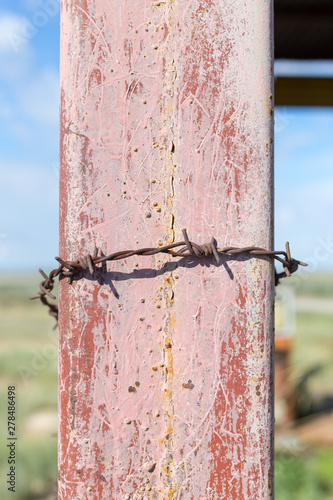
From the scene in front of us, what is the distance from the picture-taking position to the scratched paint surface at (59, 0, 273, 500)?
1.07 m

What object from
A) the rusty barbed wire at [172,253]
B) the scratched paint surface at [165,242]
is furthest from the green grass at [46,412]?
the rusty barbed wire at [172,253]

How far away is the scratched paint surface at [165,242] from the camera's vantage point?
1071 millimetres

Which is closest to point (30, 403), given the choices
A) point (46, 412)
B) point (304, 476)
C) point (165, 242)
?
point (46, 412)

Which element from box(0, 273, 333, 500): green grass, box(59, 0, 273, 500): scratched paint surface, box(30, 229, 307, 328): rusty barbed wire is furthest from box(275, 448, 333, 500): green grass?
box(30, 229, 307, 328): rusty barbed wire

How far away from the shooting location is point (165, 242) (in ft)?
3.58

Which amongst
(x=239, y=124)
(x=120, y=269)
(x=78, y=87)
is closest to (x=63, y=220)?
(x=120, y=269)

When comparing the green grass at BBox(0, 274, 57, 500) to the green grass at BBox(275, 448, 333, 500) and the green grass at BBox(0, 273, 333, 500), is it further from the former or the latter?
the green grass at BBox(275, 448, 333, 500)

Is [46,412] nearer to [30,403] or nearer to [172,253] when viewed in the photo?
[30,403]

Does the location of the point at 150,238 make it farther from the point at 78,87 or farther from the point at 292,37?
the point at 292,37

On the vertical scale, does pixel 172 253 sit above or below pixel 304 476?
above

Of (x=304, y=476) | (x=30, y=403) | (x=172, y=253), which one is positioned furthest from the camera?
(x=30, y=403)

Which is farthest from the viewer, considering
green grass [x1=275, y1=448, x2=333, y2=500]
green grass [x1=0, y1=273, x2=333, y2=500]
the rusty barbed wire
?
green grass [x1=0, y1=273, x2=333, y2=500]

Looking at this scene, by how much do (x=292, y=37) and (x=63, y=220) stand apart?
149 inches

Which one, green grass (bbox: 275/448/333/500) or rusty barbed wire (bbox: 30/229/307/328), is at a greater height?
rusty barbed wire (bbox: 30/229/307/328)
